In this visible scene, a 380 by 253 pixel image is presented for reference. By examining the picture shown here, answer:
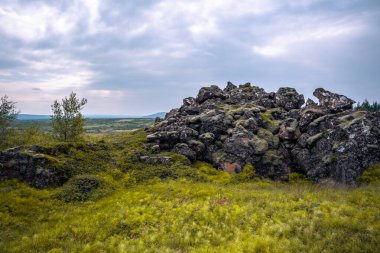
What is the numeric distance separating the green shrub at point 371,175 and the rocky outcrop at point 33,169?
121ft

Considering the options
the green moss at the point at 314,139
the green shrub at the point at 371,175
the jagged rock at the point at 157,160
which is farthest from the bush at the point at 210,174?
the green shrub at the point at 371,175

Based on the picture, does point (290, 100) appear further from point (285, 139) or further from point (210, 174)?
point (210, 174)

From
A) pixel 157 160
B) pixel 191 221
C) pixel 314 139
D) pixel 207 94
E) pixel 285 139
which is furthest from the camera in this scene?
pixel 207 94

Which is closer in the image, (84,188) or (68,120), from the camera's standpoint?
(84,188)

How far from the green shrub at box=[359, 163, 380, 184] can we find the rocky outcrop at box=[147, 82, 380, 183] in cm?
65

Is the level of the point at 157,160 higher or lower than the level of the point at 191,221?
higher

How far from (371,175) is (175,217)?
2635 cm

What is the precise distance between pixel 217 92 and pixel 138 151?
32.7 meters

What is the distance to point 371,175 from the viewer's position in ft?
103

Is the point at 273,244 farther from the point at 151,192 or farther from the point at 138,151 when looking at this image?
the point at 138,151

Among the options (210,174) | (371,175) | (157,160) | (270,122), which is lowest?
(210,174)

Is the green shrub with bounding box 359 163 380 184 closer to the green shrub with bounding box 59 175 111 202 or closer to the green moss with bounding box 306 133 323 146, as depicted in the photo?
the green moss with bounding box 306 133 323 146

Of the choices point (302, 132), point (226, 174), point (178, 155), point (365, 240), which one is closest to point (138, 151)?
point (178, 155)

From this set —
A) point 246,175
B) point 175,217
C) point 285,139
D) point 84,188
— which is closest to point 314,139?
point 285,139
